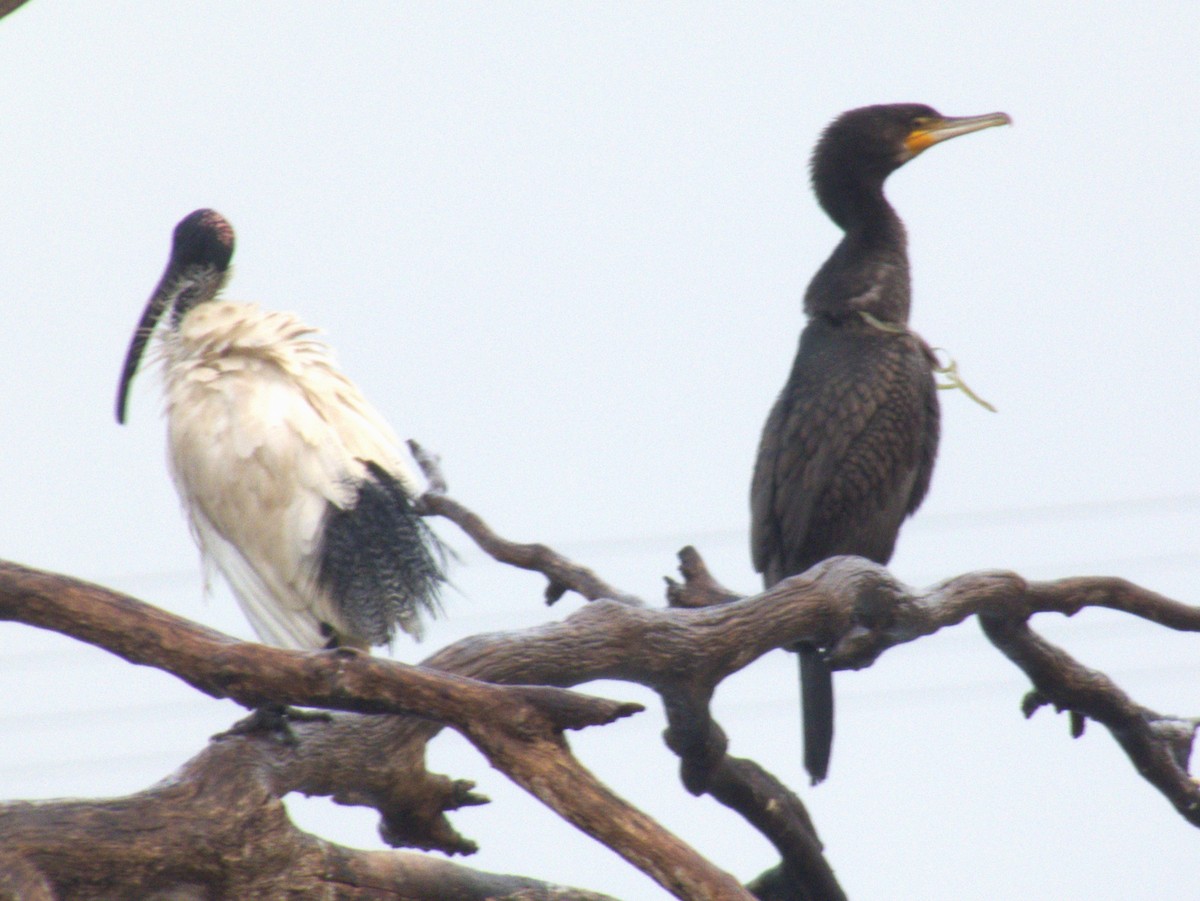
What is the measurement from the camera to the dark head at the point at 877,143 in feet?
17.3

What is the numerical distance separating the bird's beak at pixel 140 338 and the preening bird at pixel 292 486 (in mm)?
228

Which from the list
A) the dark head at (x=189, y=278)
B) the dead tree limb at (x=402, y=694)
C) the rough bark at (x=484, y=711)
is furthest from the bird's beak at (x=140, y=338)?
the dead tree limb at (x=402, y=694)

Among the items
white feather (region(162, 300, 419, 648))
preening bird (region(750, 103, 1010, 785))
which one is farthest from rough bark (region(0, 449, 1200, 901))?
preening bird (region(750, 103, 1010, 785))

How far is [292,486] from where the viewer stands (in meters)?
4.62

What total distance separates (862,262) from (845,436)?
0.59m

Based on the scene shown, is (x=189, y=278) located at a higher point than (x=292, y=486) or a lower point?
higher

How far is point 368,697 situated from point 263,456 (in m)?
1.98

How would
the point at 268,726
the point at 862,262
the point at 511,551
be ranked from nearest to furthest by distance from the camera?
the point at 268,726 < the point at 511,551 < the point at 862,262

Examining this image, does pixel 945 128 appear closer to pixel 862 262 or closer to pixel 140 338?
pixel 862 262

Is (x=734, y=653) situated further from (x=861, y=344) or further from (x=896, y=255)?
(x=896, y=255)

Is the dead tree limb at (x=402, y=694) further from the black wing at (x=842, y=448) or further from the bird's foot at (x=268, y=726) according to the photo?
Result: the black wing at (x=842, y=448)

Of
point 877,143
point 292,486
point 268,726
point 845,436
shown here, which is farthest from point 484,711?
point 877,143

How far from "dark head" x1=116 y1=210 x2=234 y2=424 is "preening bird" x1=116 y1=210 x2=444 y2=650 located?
20 cm

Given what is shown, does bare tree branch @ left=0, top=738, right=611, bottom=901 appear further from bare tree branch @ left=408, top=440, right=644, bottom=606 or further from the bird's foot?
bare tree branch @ left=408, top=440, right=644, bottom=606
